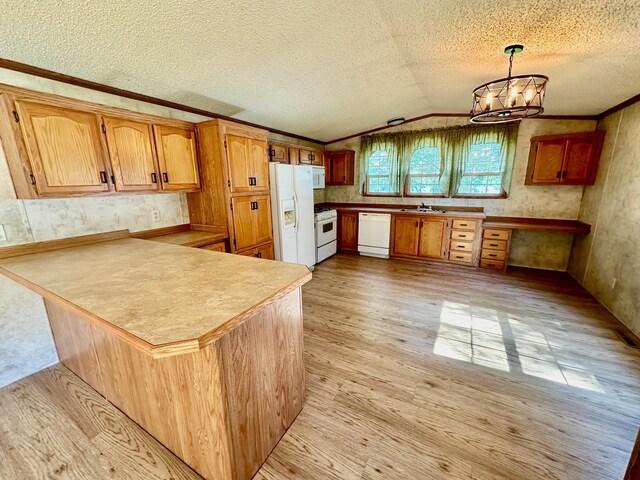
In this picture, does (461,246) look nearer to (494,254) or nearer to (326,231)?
(494,254)

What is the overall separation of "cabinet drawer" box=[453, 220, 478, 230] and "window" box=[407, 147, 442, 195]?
2.67 feet

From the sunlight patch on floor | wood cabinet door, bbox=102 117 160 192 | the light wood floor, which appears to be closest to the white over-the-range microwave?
the light wood floor

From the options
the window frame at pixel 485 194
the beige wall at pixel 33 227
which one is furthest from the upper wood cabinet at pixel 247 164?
the window frame at pixel 485 194

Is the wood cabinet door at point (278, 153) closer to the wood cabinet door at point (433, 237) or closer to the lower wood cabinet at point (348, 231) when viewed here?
the lower wood cabinet at point (348, 231)

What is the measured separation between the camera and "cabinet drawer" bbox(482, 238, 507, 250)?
4137 millimetres

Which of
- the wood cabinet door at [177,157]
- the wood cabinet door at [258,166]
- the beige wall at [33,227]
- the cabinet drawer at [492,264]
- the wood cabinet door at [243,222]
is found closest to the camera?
the beige wall at [33,227]

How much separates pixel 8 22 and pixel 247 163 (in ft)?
5.97

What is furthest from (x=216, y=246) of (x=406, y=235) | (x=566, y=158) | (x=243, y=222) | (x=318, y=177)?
(x=566, y=158)

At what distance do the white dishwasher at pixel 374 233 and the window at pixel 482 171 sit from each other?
150 centimetres

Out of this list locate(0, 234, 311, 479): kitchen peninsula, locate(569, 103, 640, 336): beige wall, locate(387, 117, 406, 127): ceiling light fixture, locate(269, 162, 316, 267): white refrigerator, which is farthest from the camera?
locate(387, 117, 406, 127): ceiling light fixture

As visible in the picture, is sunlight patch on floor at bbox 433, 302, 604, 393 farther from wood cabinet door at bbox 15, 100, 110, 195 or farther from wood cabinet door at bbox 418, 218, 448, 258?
wood cabinet door at bbox 15, 100, 110, 195

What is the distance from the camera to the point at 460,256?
14.6 feet

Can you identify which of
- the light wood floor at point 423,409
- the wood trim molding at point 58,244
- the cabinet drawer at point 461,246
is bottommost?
the light wood floor at point 423,409

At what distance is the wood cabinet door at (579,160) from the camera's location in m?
3.51
